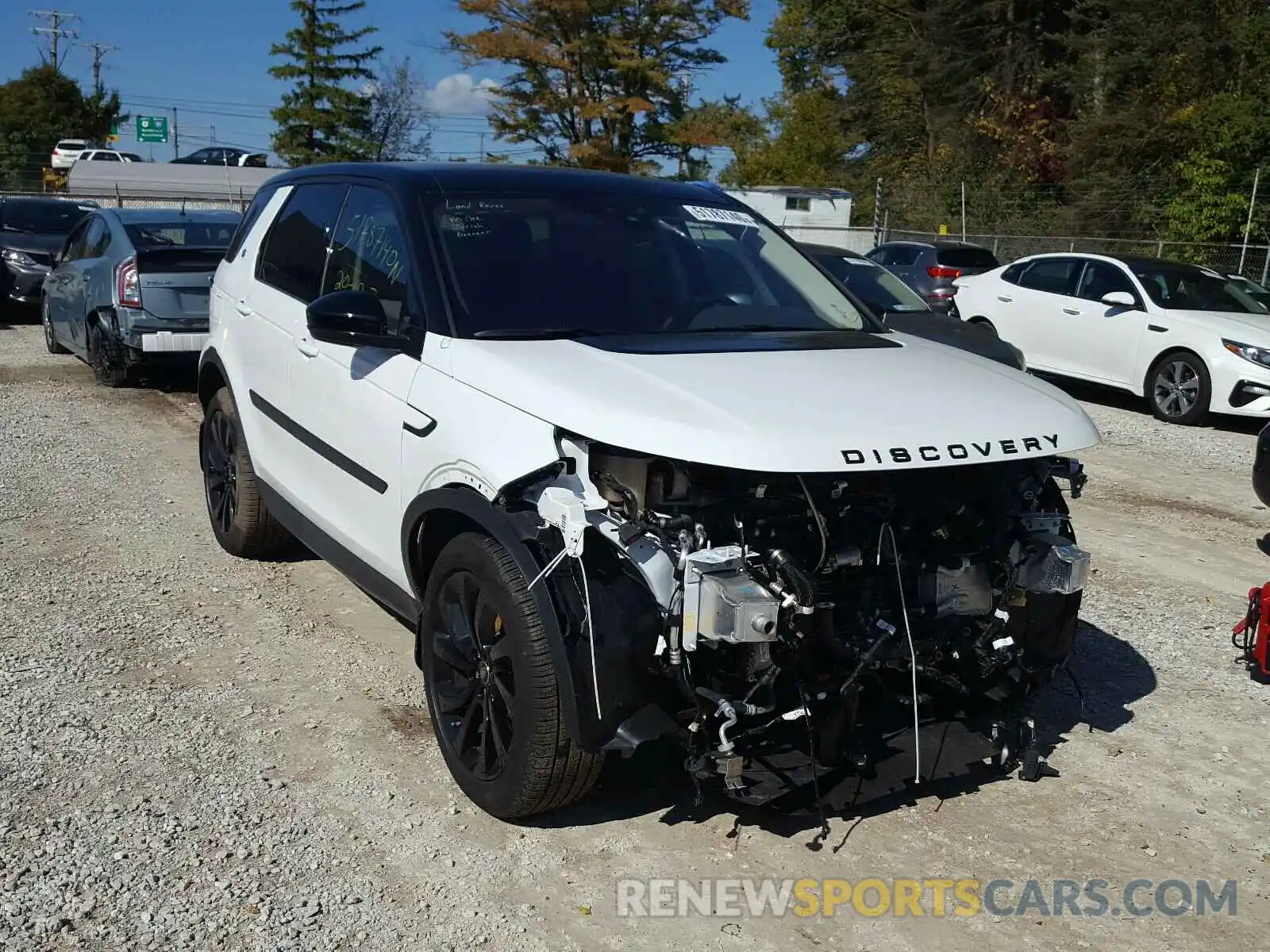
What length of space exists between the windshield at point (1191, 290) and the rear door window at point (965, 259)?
5.38 metres

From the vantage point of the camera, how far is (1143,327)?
40.1 ft

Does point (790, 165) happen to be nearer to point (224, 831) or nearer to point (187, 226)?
point (187, 226)

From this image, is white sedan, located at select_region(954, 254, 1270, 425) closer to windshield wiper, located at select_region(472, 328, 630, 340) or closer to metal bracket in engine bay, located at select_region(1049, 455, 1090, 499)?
metal bracket in engine bay, located at select_region(1049, 455, 1090, 499)

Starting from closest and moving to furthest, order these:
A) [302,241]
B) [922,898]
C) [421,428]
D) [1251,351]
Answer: [922,898] < [421,428] < [302,241] < [1251,351]

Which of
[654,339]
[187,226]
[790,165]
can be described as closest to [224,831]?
[654,339]

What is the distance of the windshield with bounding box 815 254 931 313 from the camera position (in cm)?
1168

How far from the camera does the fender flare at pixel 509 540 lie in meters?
3.30

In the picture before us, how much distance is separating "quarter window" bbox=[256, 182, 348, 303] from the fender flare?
147cm

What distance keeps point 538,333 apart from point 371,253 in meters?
0.94

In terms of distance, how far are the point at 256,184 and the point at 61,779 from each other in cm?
3961

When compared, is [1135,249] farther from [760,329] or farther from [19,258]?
[760,329]

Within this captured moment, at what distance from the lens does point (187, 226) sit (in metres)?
11.6

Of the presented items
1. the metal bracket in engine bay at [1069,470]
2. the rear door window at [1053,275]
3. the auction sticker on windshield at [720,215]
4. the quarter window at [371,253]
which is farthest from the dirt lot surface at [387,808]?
the rear door window at [1053,275]

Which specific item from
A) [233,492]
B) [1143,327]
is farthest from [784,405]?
[1143,327]
